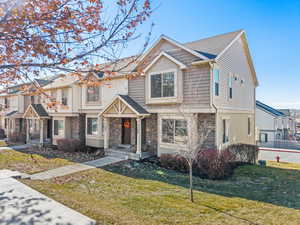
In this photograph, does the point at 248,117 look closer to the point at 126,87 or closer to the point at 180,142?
the point at 180,142

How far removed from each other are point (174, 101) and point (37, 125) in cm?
1893

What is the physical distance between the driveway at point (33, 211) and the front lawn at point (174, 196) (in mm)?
331

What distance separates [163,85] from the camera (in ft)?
43.3

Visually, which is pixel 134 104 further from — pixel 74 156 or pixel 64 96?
pixel 64 96

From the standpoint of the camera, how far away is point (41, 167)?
11.9m

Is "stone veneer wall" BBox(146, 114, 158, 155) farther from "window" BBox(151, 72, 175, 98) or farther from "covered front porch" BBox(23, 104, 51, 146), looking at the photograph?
"covered front porch" BBox(23, 104, 51, 146)

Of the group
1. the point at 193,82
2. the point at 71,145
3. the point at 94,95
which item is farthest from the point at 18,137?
the point at 193,82

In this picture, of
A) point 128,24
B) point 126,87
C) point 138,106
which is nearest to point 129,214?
point 128,24

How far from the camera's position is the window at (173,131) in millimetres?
12453

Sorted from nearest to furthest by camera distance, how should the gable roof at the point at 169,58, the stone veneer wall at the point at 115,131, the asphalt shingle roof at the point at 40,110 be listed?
1. the gable roof at the point at 169,58
2. the stone veneer wall at the point at 115,131
3. the asphalt shingle roof at the point at 40,110

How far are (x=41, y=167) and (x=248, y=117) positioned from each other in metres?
16.4

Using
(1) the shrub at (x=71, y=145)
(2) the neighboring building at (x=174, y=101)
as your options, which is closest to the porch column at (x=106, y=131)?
(2) the neighboring building at (x=174, y=101)

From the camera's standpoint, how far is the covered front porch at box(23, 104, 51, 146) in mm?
20875

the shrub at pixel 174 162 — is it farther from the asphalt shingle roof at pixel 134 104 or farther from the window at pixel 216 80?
the window at pixel 216 80
